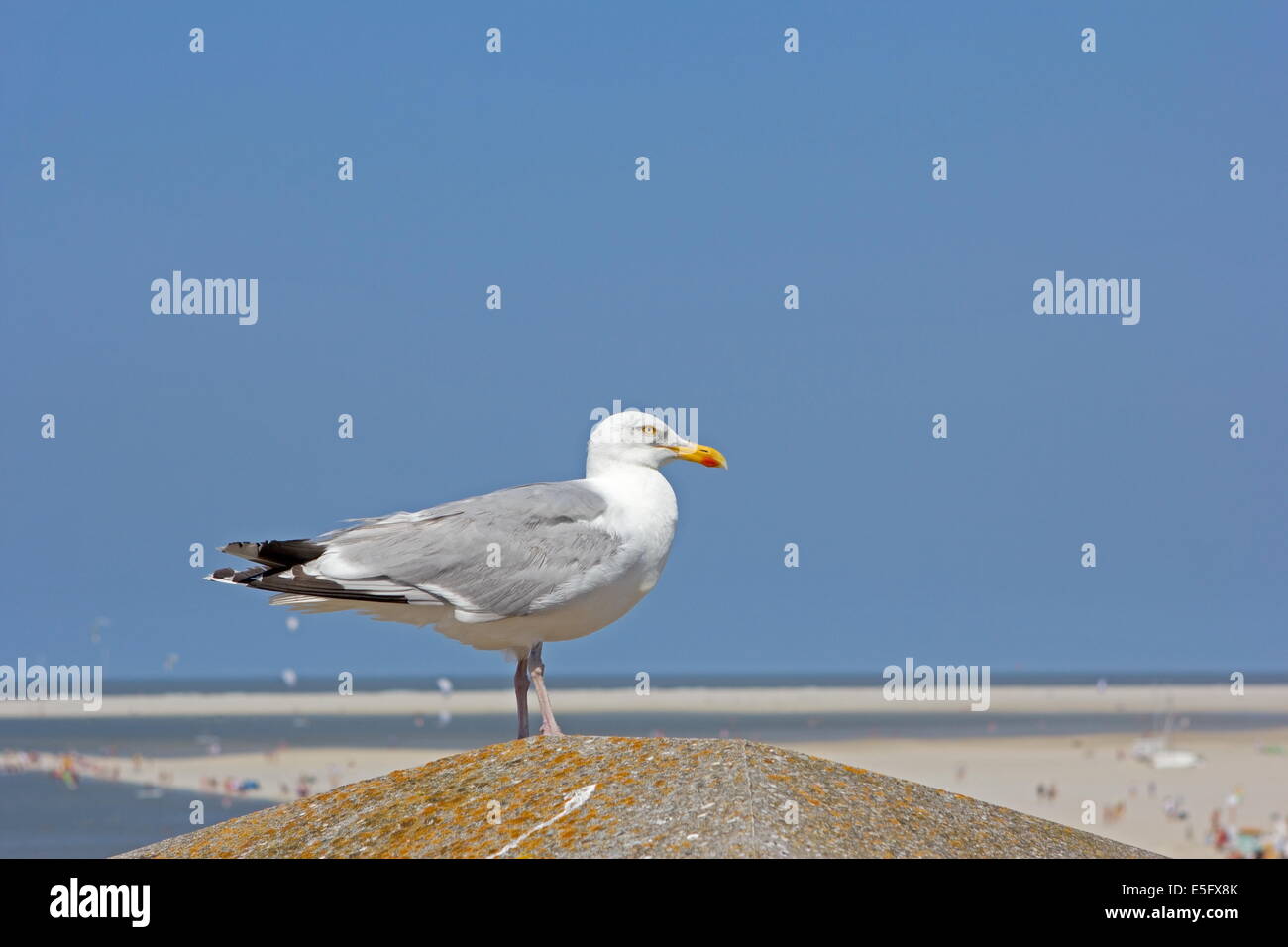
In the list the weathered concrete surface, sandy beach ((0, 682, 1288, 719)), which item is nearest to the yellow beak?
the weathered concrete surface

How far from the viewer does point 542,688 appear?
14.5m

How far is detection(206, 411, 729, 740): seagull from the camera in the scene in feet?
48.5

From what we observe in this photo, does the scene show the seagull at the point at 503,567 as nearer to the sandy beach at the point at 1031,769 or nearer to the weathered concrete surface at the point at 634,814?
the weathered concrete surface at the point at 634,814

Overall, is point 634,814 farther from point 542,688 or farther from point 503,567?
point 503,567

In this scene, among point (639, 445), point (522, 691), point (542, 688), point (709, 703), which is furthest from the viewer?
point (709, 703)

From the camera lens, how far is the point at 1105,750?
78188 mm

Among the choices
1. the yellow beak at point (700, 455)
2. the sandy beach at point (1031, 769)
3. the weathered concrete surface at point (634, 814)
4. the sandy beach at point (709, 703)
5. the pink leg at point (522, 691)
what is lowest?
the sandy beach at point (709, 703)

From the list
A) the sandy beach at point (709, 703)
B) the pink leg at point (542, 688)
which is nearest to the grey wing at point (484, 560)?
the pink leg at point (542, 688)

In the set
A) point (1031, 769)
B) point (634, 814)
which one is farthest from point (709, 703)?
point (634, 814)

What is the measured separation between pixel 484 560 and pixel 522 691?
1379 mm

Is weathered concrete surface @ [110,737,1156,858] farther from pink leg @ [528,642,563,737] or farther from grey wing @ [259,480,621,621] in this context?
grey wing @ [259,480,621,621]

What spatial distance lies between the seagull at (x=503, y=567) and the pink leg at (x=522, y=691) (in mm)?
21

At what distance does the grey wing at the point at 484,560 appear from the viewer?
14.8 metres
